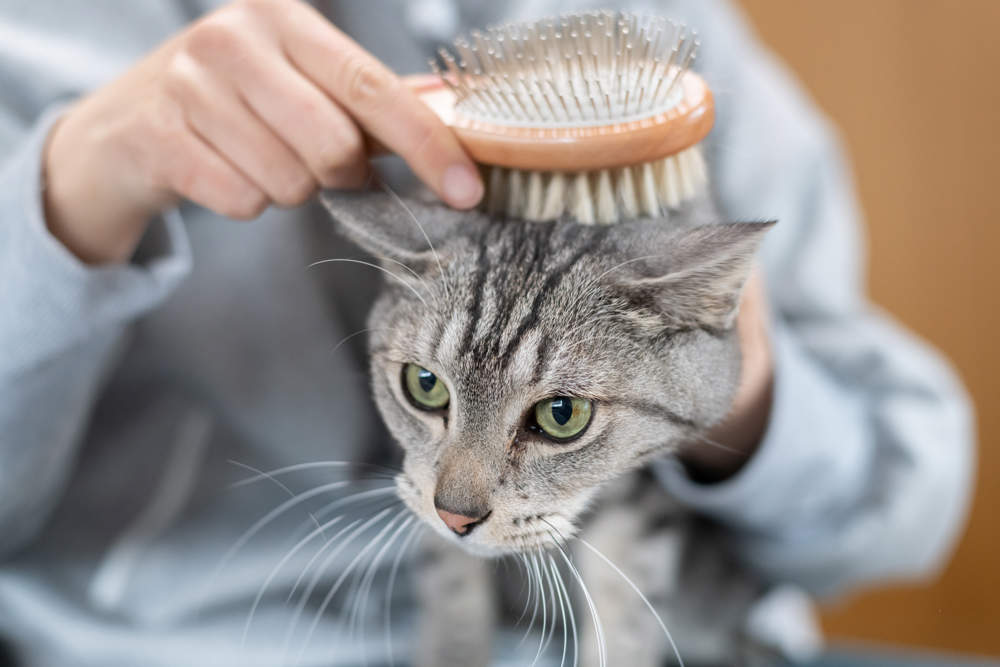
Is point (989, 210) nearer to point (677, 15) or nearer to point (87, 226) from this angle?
point (677, 15)

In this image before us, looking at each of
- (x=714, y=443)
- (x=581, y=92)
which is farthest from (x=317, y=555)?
(x=581, y=92)

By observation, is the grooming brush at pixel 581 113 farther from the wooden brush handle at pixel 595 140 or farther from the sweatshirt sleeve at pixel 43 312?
the sweatshirt sleeve at pixel 43 312

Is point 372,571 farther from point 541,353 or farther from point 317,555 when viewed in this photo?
point 541,353

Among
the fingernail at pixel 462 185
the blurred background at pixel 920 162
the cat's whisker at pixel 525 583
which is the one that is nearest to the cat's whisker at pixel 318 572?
the cat's whisker at pixel 525 583

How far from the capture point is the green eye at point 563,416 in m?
0.57

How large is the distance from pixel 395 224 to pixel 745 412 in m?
0.39

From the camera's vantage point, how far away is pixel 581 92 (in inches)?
21.4

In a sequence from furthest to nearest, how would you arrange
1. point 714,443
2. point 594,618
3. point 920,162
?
point 920,162 < point 714,443 < point 594,618

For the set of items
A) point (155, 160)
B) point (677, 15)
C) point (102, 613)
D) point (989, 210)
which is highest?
point (677, 15)

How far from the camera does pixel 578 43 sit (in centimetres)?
56

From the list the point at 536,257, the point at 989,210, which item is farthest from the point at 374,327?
the point at 989,210

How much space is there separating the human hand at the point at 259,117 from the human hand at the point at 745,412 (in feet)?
0.96

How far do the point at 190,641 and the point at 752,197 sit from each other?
2.90 feet

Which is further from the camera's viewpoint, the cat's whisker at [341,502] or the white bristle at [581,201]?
the cat's whisker at [341,502]
